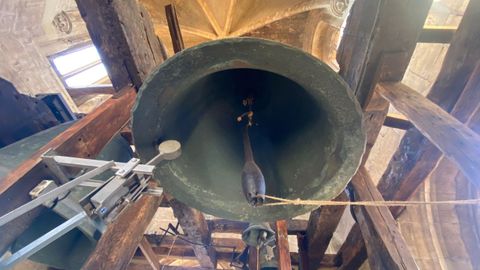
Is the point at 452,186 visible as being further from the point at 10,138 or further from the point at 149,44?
the point at 10,138

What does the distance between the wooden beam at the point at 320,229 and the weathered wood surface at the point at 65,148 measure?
1.24m

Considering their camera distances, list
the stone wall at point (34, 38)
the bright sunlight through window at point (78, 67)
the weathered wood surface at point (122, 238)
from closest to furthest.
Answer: the weathered wood surface at point (122, 238), the stone wall at point (34, 38), the bright sunlight through window at point (78, 67)

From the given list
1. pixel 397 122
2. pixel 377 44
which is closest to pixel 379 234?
pixel 397 122

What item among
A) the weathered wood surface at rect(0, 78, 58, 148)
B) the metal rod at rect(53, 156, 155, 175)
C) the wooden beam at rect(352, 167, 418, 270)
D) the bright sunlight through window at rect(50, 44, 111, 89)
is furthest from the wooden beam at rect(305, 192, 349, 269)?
the bright sunlight through window at rect(50, 44, 111, 89)

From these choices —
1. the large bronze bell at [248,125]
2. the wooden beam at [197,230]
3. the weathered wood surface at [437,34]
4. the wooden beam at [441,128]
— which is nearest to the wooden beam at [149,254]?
the wooden beam at [197,230]

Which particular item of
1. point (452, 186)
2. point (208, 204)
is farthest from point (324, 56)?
point (208, 204)

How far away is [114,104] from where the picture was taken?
4.06 feet

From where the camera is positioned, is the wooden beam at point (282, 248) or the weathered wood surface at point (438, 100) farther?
the wooden beam at point (282, 248)

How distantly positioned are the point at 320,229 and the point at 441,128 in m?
1.13

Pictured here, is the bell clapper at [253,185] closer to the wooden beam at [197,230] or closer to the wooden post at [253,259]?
the wooden beam at [197,230]

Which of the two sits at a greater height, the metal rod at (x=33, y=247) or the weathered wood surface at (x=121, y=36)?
the weathered wood surface at (x=121, y=36)

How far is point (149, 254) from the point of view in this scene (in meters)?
2.45

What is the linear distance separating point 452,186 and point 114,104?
269 centimetres

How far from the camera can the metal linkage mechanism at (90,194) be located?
0.58 meters
